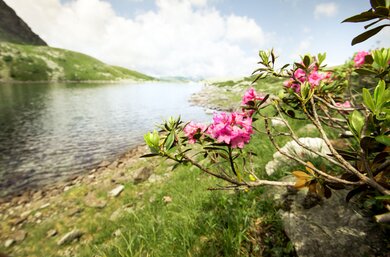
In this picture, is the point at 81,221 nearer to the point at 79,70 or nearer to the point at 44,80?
the point at 44,80

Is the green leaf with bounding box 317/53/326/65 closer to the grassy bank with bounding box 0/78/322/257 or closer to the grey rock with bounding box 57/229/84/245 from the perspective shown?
the grassy bank with bounding box 0/78/322/257

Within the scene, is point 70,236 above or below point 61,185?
above

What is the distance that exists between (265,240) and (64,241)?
4.79 m

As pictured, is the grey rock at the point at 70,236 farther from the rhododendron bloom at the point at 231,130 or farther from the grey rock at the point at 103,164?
the rhododendron bloom at the point at 231,130

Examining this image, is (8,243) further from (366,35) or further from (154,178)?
(366,35)

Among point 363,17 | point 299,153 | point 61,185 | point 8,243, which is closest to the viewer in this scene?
point 363,17

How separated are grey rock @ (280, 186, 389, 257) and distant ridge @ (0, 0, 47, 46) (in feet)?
441

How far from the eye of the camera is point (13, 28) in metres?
106

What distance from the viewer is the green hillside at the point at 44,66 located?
Answer: 6494 centimetres

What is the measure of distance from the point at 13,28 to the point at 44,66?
5315 centimetres

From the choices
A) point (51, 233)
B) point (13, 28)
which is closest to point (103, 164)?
point (51, 233)

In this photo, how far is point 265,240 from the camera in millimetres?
2615

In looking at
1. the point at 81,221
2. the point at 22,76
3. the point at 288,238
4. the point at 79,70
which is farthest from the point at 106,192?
the point at 79,70

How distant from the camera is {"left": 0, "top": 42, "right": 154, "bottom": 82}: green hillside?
64.9 metres
